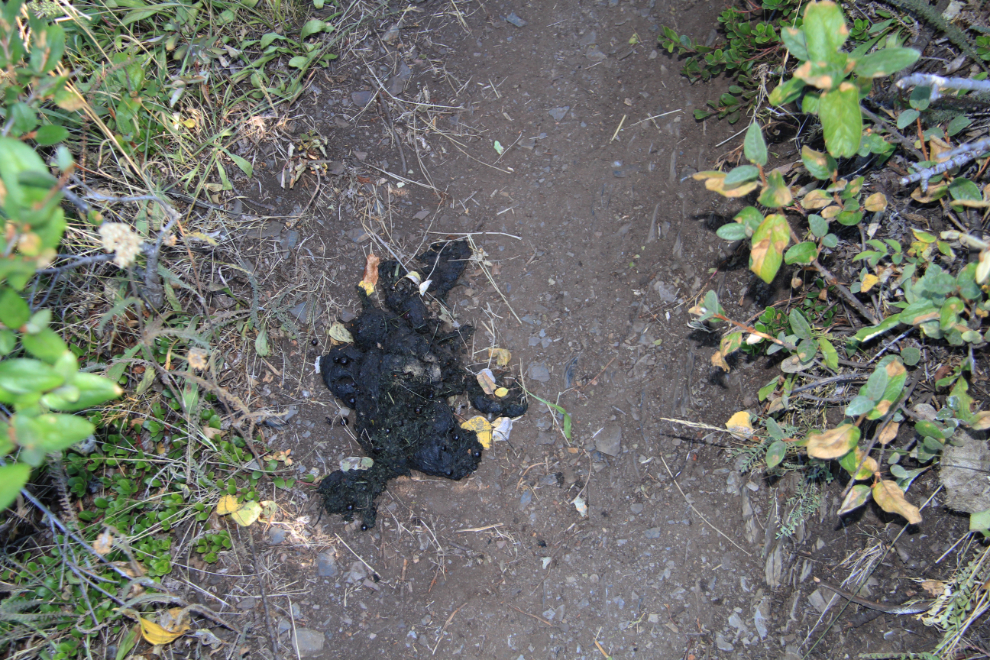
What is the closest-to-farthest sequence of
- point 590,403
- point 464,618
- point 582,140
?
point 464,618 < point 590,403 < point 582,140

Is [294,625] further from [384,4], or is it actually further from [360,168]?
[384,4]

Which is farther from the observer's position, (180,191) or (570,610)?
(180,191)

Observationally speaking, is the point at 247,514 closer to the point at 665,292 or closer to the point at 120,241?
the point at 120,241

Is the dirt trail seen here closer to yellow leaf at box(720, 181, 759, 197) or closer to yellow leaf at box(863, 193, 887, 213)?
yellow leaf at box(863, 193, 887, 213)

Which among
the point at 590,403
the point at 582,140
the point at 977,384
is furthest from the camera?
the point at 582,140

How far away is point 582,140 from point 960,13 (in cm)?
140

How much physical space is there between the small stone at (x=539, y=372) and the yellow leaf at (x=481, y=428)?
301 mm

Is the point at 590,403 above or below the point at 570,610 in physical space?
above

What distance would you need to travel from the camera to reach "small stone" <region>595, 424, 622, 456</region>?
2314 millimetres

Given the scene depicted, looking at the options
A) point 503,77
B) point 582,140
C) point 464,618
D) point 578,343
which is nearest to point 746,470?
point 578,343

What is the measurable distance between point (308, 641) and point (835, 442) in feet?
6.95

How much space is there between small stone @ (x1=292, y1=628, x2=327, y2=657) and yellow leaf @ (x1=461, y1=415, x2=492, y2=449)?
1.03m

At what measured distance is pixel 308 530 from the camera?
7.46ft

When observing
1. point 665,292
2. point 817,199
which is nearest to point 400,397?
point 665,292
